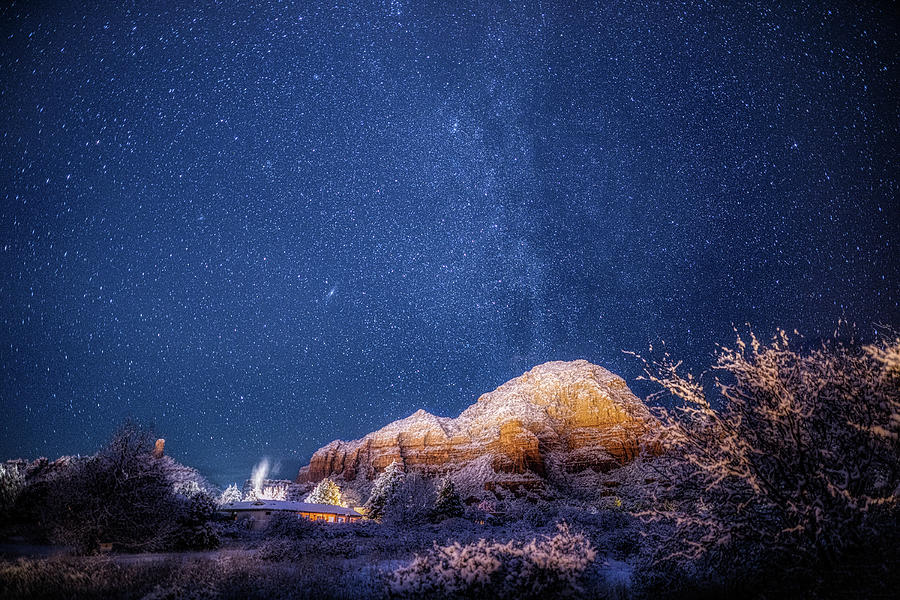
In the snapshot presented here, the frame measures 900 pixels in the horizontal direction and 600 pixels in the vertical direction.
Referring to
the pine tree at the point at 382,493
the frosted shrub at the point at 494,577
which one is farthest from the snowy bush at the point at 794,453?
the pine tree at the point at 382,493

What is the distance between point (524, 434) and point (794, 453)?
3729 inches

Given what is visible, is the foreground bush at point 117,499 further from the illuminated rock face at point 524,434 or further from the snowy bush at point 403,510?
the illuminated rock face at point 524,434

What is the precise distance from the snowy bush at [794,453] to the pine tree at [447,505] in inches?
1687

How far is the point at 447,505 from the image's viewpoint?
4922 centimetres

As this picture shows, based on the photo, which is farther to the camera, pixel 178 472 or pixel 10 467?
pixel 10 467

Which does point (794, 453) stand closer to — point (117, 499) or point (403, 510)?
point (117, 499)

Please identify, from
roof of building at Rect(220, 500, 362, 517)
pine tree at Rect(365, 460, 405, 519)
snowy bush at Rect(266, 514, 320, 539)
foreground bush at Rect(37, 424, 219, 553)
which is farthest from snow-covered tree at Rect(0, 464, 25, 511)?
pine tree at Rect(365, 460, 405, 519)

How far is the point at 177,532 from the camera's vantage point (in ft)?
77.2

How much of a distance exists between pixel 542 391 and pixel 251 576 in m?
121

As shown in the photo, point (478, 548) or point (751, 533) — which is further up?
point (751, 533)

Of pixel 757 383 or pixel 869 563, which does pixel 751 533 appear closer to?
pixel 869 563

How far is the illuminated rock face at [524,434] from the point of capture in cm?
9694

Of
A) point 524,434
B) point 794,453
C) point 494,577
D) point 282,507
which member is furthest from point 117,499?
point 524,434

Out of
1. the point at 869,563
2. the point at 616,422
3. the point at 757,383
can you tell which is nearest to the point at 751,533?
the point at 869,563
